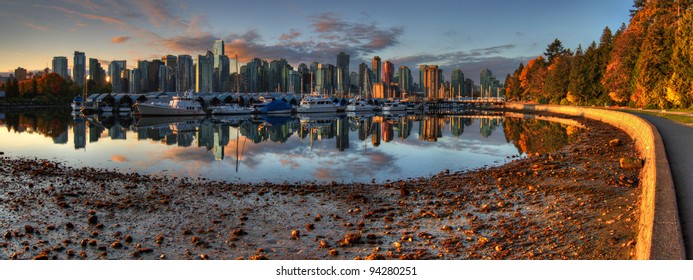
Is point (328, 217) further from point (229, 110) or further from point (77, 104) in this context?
point (77, 104)

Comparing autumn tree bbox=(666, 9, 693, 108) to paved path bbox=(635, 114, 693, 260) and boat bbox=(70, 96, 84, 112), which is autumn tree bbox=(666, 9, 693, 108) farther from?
boat bbox=(70, 96, 84, 112)

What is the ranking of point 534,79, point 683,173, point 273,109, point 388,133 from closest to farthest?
1. point 683,173
2. point 388,133
3. point 273,109
4. point 534,79

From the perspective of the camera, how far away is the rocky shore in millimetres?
9398

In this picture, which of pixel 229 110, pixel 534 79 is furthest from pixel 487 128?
pixel 534 79

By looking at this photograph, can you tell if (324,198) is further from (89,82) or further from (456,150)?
(89,82)

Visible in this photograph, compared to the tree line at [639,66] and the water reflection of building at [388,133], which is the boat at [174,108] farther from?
the tree line at [639,66]

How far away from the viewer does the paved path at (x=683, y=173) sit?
24.8ft

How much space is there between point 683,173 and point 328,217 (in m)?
9.98

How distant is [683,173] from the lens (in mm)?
12578

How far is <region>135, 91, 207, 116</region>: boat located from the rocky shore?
208 ft

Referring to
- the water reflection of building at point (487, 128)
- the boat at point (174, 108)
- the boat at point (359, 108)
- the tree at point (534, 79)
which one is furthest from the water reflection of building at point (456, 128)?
the tree at point (534, 79)

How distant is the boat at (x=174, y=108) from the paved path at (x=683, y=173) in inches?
2930

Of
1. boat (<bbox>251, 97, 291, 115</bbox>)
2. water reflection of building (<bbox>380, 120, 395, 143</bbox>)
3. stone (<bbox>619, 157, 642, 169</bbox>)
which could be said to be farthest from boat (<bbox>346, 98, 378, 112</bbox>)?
stone (<bbox>619, 157, 642, 169</bbox>)

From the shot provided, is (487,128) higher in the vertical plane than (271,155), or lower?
higher
